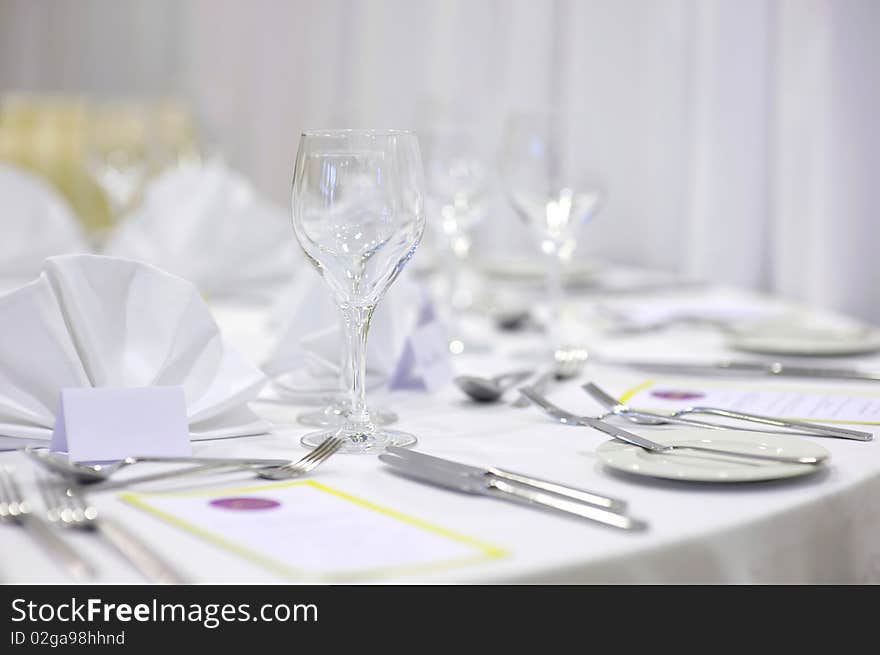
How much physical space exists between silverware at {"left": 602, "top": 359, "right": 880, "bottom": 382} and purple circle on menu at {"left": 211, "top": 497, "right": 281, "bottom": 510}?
63cm

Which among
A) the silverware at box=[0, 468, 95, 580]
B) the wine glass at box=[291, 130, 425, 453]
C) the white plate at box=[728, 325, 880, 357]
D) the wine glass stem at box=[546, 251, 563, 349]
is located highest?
the wine glass at box=[291, 130, 425, 453]

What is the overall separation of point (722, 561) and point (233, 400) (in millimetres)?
448

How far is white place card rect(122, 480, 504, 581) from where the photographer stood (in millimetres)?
592

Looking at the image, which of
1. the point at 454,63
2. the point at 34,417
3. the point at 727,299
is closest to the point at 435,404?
the point at 34,417

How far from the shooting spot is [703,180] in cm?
261

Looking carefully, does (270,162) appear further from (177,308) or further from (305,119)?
(177,308)

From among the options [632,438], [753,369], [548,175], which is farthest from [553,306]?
[632,438]

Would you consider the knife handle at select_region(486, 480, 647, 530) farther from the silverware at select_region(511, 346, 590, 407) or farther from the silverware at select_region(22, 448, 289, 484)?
the silverware at select_region(511, 346, 590, 407)

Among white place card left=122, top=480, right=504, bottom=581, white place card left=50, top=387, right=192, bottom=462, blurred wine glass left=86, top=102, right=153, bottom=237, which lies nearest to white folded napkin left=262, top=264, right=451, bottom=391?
white place card left=50, top=387, right=192, bottom=462

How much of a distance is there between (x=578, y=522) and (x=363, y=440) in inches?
10.1

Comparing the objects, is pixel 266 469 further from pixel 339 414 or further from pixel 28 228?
pixel 28 228

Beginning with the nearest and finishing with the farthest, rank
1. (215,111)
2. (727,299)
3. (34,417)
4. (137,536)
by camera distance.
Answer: (137,536) → (34,417) → (727,299) → (215,111)

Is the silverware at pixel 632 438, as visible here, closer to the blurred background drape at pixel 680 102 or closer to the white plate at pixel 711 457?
the white plate at pixel 711 457

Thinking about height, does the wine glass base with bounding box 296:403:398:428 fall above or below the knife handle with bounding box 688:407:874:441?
below
